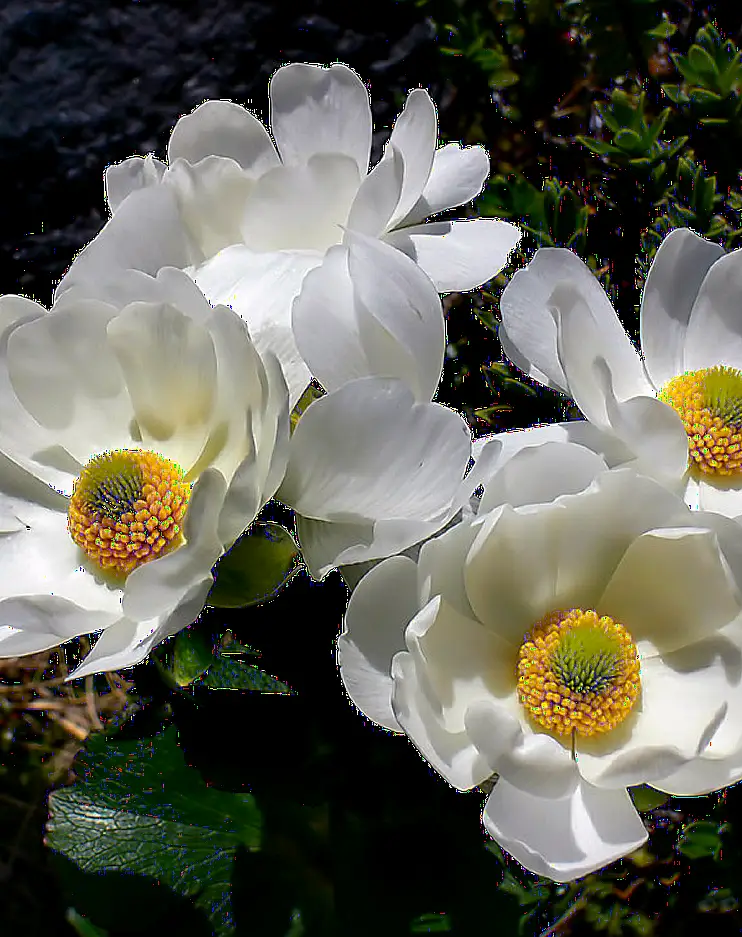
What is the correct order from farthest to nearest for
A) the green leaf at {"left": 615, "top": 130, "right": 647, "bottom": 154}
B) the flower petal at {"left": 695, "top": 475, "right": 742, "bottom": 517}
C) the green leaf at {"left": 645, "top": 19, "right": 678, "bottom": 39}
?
the green leaf at {"left": 645, "top": 19, "right": 678, "bottom": 39}, the green leaf at {"left": 615, "top": 130, "right": 647, "bottom": 154}, the flower petal at {"left": 695, "top": 475, "right": 742, "bottom": 517}

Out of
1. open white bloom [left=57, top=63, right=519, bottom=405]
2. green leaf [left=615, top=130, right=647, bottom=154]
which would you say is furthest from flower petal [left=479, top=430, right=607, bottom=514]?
green leaf [left=615, top=130, right=647, bottom=154]

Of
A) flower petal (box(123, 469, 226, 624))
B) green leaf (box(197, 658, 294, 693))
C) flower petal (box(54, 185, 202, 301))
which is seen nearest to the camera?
flower petal (box(123, 469, 226, 624))

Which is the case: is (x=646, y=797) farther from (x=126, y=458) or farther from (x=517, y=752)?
(x=126, y=458)

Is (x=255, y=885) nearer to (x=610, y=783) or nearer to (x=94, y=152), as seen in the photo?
(x=610, y=783)

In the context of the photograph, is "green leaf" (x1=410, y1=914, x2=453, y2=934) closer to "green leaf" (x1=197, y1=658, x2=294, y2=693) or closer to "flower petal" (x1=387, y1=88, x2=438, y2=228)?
"green leaf" (x1=197, y1=658, x2=294, y2=693)

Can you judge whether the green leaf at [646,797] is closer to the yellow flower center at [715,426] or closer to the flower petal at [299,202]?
the yellow flower center at [715,426]

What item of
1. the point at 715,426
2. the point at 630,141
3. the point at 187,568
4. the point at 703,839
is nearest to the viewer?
the point at 187,568

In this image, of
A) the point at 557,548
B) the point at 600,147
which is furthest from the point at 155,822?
the point at 600,147
